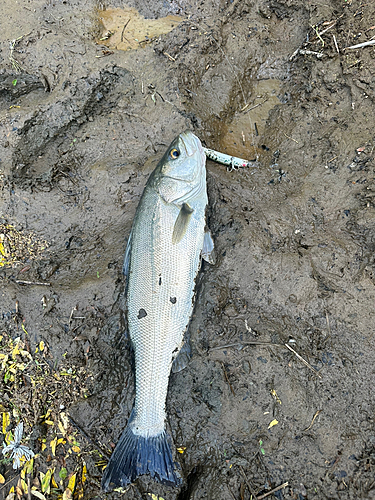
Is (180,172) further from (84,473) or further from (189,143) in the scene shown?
(84,473)

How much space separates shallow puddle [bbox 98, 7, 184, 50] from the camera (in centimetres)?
429

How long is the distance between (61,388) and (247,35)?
498 centimetres

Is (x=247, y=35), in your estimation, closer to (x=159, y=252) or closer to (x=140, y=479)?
(x=159, y=252)

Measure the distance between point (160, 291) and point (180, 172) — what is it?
1316 millimetres

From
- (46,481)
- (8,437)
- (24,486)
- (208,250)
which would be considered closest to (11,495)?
(24,486)

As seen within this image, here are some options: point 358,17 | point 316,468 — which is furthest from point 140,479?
point 358,17

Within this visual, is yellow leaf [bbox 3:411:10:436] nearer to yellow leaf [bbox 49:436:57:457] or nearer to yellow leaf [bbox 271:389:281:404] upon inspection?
yellow leaf [bbox 49:436:57:457]

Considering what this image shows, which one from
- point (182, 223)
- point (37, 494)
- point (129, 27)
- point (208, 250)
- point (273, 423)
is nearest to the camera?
point (273, 423)

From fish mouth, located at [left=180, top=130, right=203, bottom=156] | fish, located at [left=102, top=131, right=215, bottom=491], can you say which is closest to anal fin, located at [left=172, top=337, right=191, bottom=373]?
fish, located at [left=102, top=131, right=215, bottom=491]

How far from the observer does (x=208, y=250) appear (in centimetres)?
340

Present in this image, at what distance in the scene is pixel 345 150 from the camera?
3.54 meters

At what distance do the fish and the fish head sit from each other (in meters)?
0.01

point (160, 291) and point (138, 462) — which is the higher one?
point (160, 291)

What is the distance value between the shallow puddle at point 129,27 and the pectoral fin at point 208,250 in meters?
3.01
